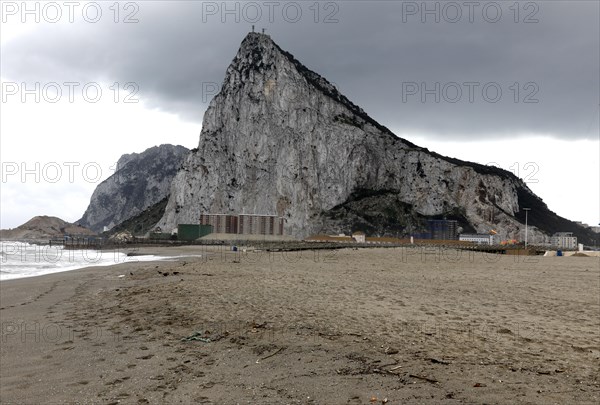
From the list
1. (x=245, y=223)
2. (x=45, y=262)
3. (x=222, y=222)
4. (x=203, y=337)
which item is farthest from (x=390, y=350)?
(x=222, y=222)

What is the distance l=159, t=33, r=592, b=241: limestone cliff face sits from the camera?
497 ft

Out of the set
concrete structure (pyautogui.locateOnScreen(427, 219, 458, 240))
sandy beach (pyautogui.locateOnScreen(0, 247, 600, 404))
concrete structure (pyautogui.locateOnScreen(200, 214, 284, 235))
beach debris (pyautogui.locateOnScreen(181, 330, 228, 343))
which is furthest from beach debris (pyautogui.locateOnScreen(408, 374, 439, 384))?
concrete structure (pyautogui.locateOnScreen(427, 219, 458, 240))

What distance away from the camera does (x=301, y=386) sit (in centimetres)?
615

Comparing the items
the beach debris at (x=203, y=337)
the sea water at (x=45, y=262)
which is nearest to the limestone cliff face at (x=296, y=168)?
the sea water at (x=45, y=262)

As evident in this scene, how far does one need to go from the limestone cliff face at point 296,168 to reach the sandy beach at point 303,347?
13339 centimetres

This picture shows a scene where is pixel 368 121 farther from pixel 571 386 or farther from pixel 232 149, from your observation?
pixel 571 386

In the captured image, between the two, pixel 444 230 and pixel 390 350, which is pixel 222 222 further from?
pixel 390 350

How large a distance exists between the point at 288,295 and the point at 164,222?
156m

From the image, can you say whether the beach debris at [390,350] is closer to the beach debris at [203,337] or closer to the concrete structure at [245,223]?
the beach debris at [203,337]

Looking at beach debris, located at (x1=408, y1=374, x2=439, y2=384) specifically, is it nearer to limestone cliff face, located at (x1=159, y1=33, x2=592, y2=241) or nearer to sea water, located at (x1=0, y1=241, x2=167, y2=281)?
sea water, located at (x1=0, y1=241, x2=167, y2=281)

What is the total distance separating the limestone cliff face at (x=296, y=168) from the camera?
497 ft

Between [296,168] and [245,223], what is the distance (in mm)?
27079

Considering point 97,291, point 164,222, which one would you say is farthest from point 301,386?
point 164,222

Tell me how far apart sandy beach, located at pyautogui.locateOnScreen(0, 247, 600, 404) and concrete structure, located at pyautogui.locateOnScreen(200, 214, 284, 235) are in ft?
416
